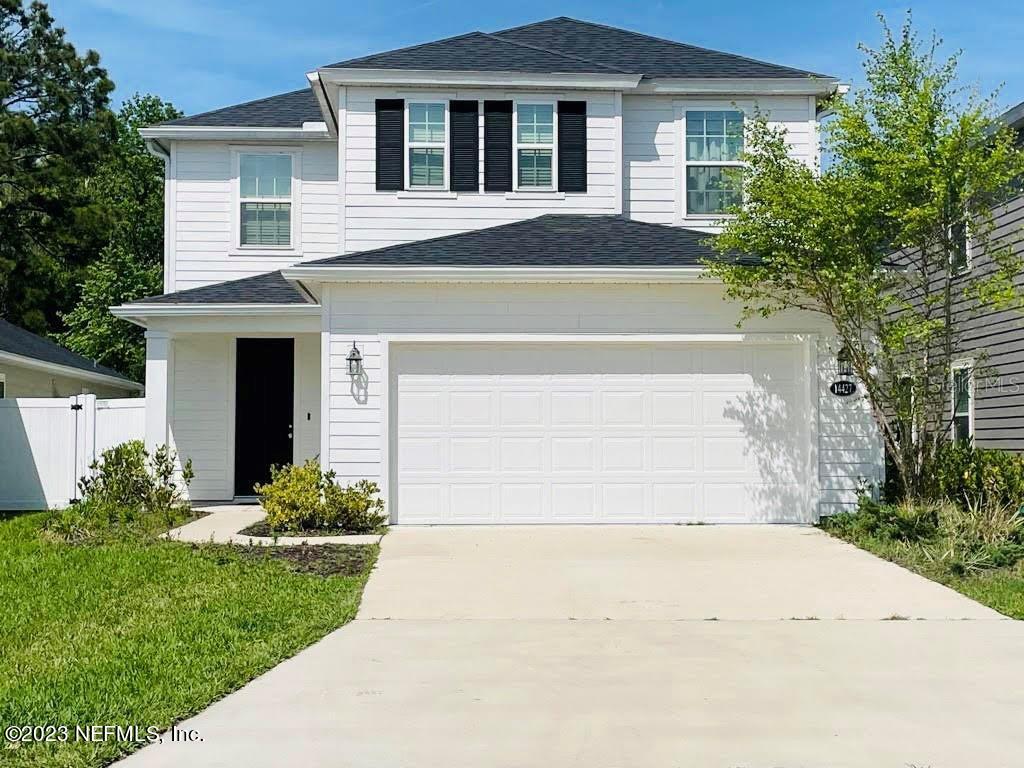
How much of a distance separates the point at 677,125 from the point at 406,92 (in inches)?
159

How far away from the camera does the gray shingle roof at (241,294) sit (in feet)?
50.0

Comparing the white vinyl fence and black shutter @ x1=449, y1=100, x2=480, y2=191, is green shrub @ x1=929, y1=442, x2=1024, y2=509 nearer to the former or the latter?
black shutter @ x1=449, y1=100, x2=480, y2=191

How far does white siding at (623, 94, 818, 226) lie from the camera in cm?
1536

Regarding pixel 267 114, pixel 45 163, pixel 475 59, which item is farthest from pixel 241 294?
pixel 45 163

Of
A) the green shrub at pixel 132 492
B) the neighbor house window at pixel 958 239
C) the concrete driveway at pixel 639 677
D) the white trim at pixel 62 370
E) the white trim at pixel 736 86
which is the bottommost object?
the concrete driveway at pixel 639 677

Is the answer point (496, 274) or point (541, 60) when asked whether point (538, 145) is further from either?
point (496, 274)

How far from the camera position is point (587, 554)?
1060 centimetres

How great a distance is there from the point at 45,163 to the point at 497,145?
21.2 m

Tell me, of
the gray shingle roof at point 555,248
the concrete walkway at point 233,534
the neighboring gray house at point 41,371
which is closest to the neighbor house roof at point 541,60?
the gray shingle roof at point 555,248

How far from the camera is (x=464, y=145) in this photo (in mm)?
14609

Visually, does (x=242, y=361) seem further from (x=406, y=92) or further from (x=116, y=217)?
(x=116, y=217)

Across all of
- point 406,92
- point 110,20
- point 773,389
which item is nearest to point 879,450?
point 773,389

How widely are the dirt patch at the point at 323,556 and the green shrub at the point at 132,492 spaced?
8.13ft

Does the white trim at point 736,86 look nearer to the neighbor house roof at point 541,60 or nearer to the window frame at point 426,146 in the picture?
the neighbor house roof at point 541,60
